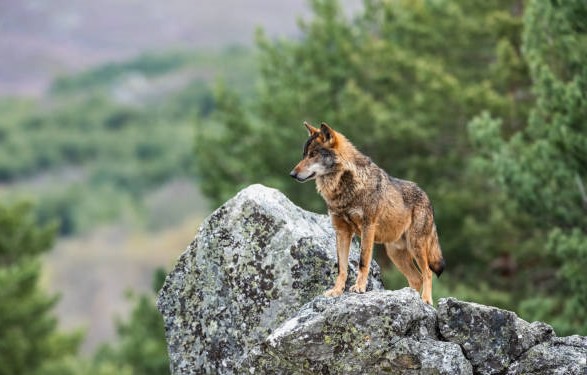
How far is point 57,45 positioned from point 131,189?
137ft

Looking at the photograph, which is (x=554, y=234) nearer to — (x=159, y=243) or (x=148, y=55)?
(x=159, y=243)

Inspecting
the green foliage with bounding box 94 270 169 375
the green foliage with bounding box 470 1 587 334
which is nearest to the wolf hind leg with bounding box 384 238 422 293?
the green foliage with bounding box 470 1 587 334

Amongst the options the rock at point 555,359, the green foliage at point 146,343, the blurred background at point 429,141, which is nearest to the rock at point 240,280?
the rock at point 555,359

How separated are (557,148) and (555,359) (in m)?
7.61

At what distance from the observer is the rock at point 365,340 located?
8.81 m

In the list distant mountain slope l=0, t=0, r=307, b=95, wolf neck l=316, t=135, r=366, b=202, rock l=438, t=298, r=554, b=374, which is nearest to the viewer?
rock l=438, t=298, r=554, b=374

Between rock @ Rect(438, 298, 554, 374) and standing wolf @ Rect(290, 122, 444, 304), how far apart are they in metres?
1.01

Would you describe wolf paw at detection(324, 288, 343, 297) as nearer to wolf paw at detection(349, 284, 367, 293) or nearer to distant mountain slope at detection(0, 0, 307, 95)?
wolf paw at detection(349, 284, 367, 293)

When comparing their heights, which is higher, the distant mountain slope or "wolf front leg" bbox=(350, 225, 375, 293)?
the distant mountain slope

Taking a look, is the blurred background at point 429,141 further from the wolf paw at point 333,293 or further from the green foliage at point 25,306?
the wolf paw at point 333,293

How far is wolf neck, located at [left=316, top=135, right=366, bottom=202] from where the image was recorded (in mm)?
9727

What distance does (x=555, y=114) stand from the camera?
15.7 metres

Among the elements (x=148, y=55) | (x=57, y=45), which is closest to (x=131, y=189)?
(x=57, y=45)

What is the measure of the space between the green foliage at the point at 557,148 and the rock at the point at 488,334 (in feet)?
20.6
